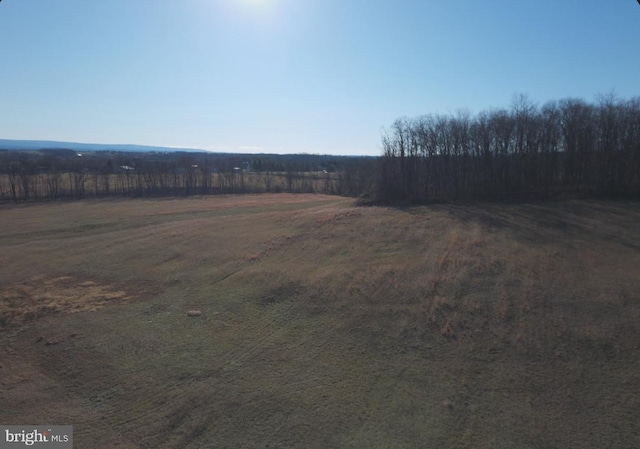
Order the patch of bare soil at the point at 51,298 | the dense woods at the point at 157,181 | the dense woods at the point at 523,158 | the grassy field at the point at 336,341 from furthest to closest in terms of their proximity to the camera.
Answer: the dense woods at the point at 157,181
the dense woods at the point at 523,158
the patch of bare soil at the point at 51,298
the grassy field at the point at 336,341

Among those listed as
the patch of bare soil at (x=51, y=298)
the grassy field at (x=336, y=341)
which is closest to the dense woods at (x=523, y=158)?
the grassy field at (x=336, y=341)

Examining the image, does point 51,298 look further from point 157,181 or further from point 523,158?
point 157,181

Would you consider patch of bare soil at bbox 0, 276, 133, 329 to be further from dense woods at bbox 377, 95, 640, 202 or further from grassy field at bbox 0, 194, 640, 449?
dense woods at bbox 377, 95, 640, 202

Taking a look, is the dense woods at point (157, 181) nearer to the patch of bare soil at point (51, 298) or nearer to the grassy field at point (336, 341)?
the grassy field at point (336, 341)

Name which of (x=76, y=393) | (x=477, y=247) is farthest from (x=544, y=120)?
(x=76, y=393)

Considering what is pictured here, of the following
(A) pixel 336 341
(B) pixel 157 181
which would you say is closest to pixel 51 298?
(A) pixel 336 341

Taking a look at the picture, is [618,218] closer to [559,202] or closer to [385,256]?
[559,202]

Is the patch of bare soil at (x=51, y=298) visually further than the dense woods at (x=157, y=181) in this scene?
No
